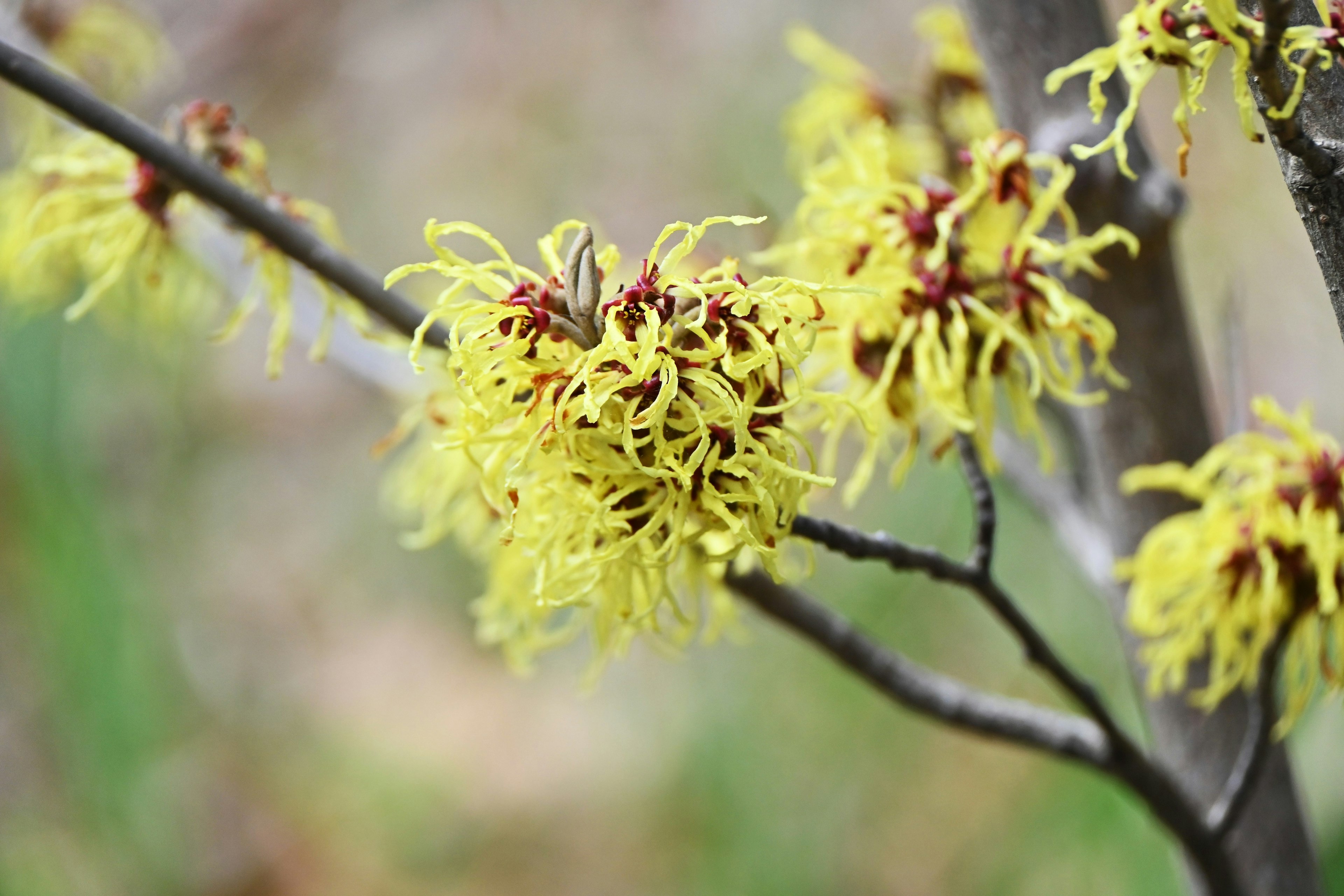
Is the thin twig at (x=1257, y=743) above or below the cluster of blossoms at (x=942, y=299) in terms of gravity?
below

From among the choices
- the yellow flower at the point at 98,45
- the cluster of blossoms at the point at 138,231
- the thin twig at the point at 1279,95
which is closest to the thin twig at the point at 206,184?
the cluster of blossoms at the point at 138,231

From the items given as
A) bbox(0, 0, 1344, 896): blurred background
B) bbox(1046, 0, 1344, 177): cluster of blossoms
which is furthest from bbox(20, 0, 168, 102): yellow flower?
bbox(1046, 0, 1344, 177): cluster of blossoms

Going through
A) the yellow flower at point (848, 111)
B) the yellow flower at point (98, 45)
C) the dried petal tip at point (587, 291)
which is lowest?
the dried petal tip at point (587, 291)

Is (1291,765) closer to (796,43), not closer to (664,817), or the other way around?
(796,43)

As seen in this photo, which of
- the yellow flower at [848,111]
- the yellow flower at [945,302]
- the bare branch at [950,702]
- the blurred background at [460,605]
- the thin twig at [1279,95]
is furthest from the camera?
the blurred background at [460,605]

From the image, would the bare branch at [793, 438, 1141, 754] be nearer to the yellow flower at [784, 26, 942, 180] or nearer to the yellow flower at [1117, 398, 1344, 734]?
the yellow flower at [1117, 398, 1344, 734]

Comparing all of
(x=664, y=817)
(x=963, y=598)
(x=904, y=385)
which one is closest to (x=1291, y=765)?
(x=904, y=385)

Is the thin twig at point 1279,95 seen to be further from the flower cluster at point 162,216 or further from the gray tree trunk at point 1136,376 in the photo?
the flower cluster at point 162,216
